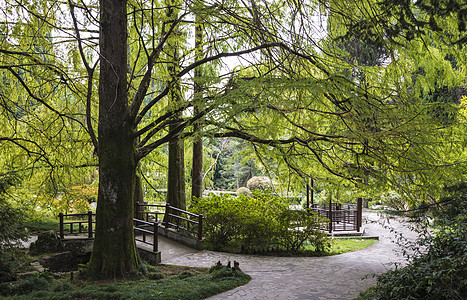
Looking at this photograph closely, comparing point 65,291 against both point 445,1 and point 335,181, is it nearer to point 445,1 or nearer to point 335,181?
point 335,181

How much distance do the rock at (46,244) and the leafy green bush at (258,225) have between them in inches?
167

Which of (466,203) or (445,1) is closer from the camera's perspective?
(445,1)

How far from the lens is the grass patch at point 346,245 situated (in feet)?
43.4

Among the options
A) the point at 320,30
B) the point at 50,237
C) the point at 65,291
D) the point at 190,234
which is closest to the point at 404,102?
the point at 320,30

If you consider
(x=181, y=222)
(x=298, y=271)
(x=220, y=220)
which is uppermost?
(x=220, y=220)

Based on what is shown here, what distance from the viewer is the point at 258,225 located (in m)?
12.0

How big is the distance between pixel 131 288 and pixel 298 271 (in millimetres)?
4289

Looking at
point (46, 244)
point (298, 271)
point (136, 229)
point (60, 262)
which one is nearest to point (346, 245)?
point (298, 271)

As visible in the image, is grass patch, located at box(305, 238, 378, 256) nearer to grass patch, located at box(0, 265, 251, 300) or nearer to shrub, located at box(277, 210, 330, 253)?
shrub, located at box(277, 210, 330, 253)

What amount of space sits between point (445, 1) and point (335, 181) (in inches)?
192

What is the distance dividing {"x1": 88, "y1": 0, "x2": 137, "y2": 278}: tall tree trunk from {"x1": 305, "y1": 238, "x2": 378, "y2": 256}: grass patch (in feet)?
22.7

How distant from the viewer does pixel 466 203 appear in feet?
18.7

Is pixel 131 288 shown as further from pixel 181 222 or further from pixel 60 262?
pixel 181 222

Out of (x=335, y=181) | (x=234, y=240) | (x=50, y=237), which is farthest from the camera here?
(x=234, y=240)
